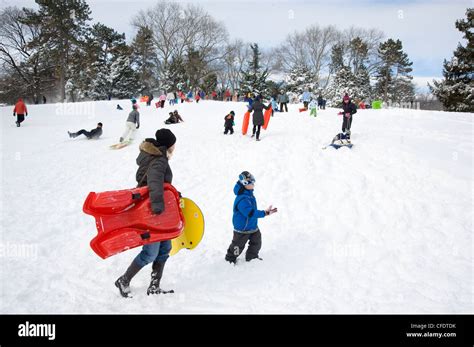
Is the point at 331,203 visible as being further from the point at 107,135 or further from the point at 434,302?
the point at 107,135

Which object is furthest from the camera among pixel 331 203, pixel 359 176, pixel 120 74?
pixel 120 74

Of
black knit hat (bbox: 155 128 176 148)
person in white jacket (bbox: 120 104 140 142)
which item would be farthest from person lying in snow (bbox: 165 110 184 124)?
black knit hat (bbox: 155 128 176 148)

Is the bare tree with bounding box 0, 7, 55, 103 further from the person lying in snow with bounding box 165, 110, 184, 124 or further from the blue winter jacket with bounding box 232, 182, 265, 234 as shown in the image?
the blue winter jacket with bounding box 232, 182, 265, 234

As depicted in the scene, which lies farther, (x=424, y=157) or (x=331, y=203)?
(x=424, y=157)

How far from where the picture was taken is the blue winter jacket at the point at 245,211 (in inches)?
173

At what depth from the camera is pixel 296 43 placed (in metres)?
52.2

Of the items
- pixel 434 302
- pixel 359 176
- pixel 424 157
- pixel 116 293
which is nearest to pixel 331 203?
pixel 359 176

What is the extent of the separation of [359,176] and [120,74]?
137ft

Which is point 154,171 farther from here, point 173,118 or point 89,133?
point 173,118

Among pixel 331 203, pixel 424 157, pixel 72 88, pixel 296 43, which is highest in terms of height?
pixel 296 43

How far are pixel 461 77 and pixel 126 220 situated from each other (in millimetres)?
30460

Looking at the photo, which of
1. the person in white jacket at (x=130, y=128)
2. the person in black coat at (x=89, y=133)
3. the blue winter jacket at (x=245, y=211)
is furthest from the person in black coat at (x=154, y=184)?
the person in black coat at (x=89, y=133)

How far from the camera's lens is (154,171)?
3326 millimetres
